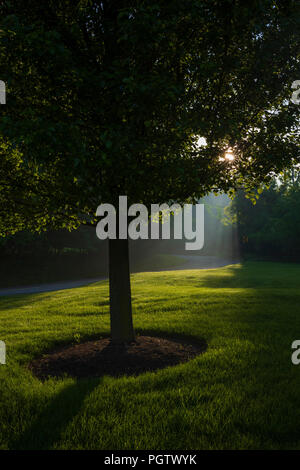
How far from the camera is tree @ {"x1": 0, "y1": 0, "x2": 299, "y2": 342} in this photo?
4.84 m

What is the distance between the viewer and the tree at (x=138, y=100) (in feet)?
15.9

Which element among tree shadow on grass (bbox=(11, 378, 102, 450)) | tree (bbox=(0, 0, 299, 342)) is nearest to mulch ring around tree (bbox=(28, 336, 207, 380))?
tree (bbox=(0, 0, 299, 342))

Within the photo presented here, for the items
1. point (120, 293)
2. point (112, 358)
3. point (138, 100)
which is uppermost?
point (138, 100)

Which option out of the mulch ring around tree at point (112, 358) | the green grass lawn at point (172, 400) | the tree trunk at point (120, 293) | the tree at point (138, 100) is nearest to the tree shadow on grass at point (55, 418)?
the green grass lawn at point (172, 400)

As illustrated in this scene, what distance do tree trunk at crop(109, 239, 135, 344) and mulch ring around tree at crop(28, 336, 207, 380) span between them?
250mm

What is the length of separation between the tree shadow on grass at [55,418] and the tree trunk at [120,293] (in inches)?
75.3

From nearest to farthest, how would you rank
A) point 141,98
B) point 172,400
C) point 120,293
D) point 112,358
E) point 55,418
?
point 55,418
point 172,400
point 141,98
point 112,358
point 120,293

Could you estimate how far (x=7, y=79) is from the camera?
4980mm

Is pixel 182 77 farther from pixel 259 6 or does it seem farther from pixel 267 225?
pixel 267 225

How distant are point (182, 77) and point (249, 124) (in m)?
1.54

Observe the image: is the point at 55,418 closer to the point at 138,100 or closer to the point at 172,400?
the point at 172,400

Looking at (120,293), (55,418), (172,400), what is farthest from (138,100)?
(55,418)

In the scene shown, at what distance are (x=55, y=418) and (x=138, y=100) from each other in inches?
179

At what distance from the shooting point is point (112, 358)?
6.41 metres
